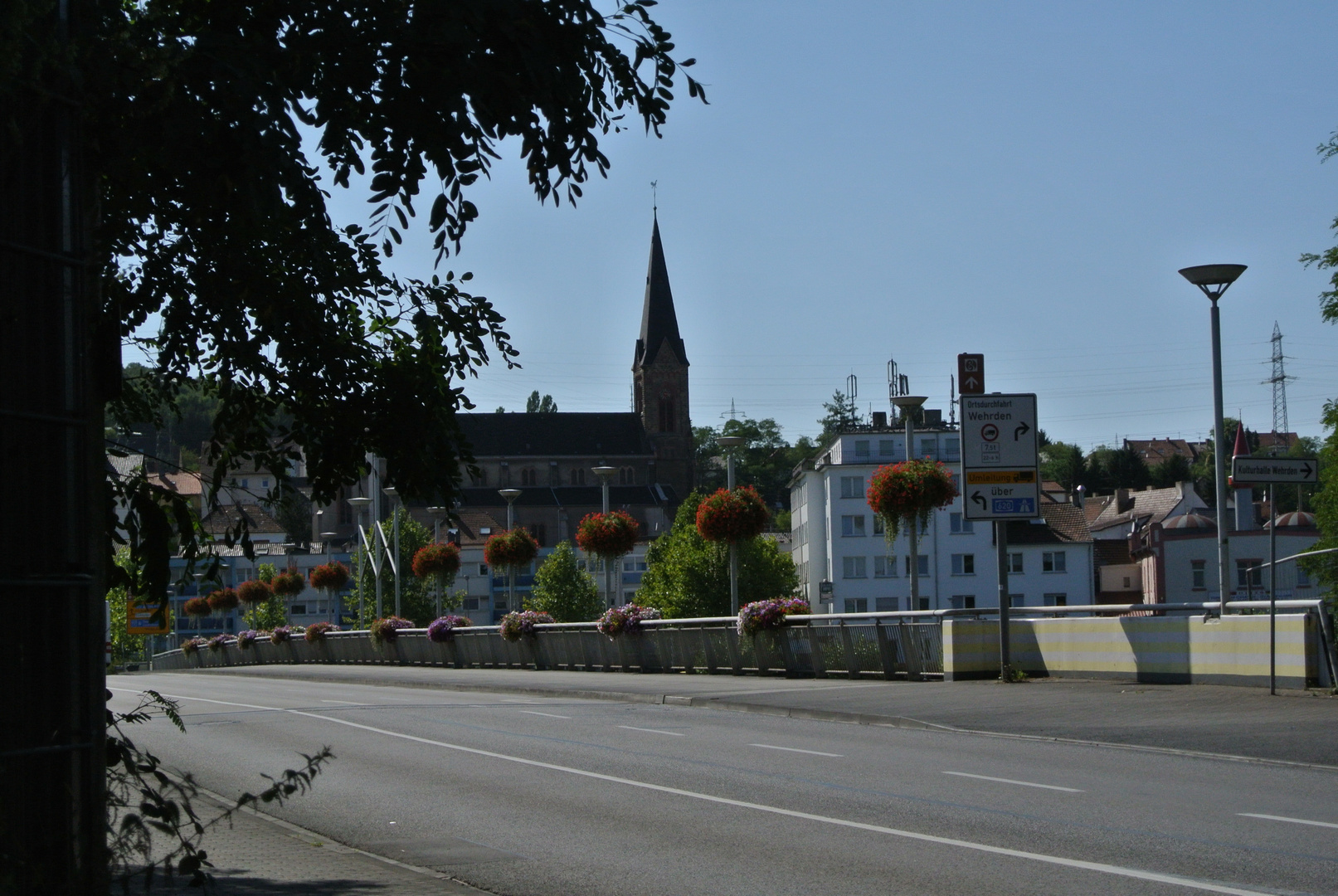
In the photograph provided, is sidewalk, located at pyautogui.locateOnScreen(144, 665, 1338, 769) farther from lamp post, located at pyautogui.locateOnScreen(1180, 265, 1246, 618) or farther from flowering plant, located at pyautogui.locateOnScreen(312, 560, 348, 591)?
flowering plant, located at pyautogui.locateOnScreen(312, 560, 348, 591)

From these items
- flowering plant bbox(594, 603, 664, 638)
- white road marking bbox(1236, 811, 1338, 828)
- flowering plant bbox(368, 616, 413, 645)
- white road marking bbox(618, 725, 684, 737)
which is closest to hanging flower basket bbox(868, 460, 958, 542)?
flowering plant bbox(594, 603, 664, 638)

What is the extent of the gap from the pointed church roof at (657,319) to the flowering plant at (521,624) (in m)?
112

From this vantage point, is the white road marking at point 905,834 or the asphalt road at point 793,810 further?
the asphalt road at point 793,810

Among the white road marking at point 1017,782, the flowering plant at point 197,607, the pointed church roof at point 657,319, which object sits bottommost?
the flowering plant at point 197,607

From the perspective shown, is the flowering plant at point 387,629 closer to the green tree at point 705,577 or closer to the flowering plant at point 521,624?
the flowering plant at point 521,624

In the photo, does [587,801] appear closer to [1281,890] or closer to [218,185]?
[1281,890]

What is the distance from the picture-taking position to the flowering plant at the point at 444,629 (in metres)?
42.3

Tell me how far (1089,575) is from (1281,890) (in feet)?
315

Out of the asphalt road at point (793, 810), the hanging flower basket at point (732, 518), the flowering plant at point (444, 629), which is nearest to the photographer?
the asphalt road at point (793, 810)

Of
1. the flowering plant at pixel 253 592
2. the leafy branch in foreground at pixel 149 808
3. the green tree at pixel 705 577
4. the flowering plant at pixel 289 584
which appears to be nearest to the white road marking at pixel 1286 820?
the leafy branch in foreground at pixel 149 808

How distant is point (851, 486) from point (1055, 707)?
8655 centimetres

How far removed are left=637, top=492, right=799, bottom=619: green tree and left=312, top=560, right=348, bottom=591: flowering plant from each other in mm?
22803

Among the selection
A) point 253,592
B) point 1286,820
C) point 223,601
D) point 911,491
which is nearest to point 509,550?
point 911,491

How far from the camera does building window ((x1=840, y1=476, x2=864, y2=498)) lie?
104125mm
